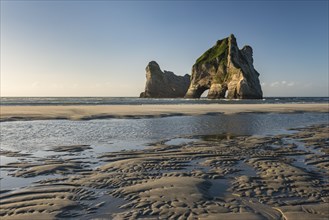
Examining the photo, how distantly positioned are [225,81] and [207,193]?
391 ft

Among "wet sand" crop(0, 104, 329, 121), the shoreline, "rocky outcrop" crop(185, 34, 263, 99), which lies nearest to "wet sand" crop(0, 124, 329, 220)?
the shoreline

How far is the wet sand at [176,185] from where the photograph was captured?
509cm

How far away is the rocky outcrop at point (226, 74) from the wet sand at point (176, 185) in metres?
99.7

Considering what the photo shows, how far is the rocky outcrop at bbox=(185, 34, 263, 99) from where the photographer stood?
Answer: 10938cm

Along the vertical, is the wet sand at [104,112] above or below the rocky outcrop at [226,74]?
below

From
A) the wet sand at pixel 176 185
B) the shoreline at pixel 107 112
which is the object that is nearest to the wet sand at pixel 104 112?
the shoreline at pixel 107 112

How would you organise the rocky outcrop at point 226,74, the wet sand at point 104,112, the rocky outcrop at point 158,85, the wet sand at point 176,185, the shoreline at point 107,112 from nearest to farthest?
the wet sand at point 176,185 < the shoreline at point 107,112 < the wet sand at point 104,112 < the rocky outcrop at point 226,74 < the rocky outcrop at point 158,85

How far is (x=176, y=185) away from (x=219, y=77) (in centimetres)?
12564

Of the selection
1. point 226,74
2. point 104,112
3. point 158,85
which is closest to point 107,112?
point 104,112

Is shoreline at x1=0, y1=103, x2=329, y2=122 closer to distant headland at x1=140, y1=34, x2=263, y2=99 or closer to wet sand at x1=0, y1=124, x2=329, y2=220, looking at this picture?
wet sand at x1=0, y1=124, x2=329, y2=220

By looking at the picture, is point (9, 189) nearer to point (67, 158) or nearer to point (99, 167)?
point (99, 167)

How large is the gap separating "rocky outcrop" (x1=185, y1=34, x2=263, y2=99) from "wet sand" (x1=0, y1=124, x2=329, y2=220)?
99692mm

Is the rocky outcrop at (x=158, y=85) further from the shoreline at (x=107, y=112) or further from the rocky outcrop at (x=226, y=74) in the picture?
the shoreline at (x=107, y=112)

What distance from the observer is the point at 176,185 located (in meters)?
6.56
